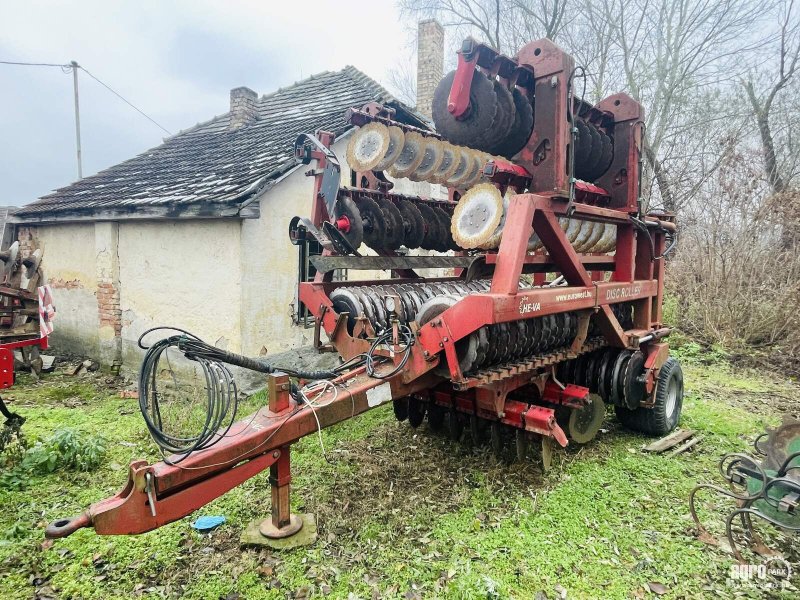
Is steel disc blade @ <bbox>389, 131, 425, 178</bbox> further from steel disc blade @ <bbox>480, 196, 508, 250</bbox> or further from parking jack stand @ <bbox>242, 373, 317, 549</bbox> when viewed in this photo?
parking jack stand @ <bbox>242, 373, 317, 549</bbox>

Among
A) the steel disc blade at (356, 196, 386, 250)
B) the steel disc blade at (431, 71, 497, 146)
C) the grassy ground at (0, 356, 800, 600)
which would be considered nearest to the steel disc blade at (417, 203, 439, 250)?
the steel disc blade at (356, 196, 386, 250)

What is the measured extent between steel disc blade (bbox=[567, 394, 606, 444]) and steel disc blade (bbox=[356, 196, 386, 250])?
7.84 feet

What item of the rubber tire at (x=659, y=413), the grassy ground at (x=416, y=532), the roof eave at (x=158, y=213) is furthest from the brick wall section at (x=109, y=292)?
the rubber tire at (x=659, y=413)

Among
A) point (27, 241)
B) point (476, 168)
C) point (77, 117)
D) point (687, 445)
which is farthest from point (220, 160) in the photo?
point (77, 117)

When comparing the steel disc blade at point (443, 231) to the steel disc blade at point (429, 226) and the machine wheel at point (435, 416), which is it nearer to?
the steel disc blade at point (429, 226)

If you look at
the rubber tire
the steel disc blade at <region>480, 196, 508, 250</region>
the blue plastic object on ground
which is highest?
the steel disc blade at <region>480, 196, 508, 250</region>

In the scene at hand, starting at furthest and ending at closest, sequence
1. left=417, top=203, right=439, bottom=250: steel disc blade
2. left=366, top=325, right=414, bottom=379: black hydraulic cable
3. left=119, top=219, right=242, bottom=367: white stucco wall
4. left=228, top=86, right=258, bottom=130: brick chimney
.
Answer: left=228, top=86, right=258, bottom=130: brick chimney < left=119, top=219, right=242, bottom=367: white stucco wall < left=417, top=203, right=439, bottom=250: steel disc blade < left=366, top=325, right=414, bottom=379: black hydraulic cable

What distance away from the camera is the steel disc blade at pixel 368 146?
3.98 metres

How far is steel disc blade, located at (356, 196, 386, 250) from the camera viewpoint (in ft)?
15.0

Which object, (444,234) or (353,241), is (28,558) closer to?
(353,241)

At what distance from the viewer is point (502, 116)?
3.44 meters

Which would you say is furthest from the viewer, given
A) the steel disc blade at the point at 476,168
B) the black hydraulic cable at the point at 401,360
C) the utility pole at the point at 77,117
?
the utility pole at the point at 77,117

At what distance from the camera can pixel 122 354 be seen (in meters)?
7.69

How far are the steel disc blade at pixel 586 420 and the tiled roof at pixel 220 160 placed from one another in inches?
174
